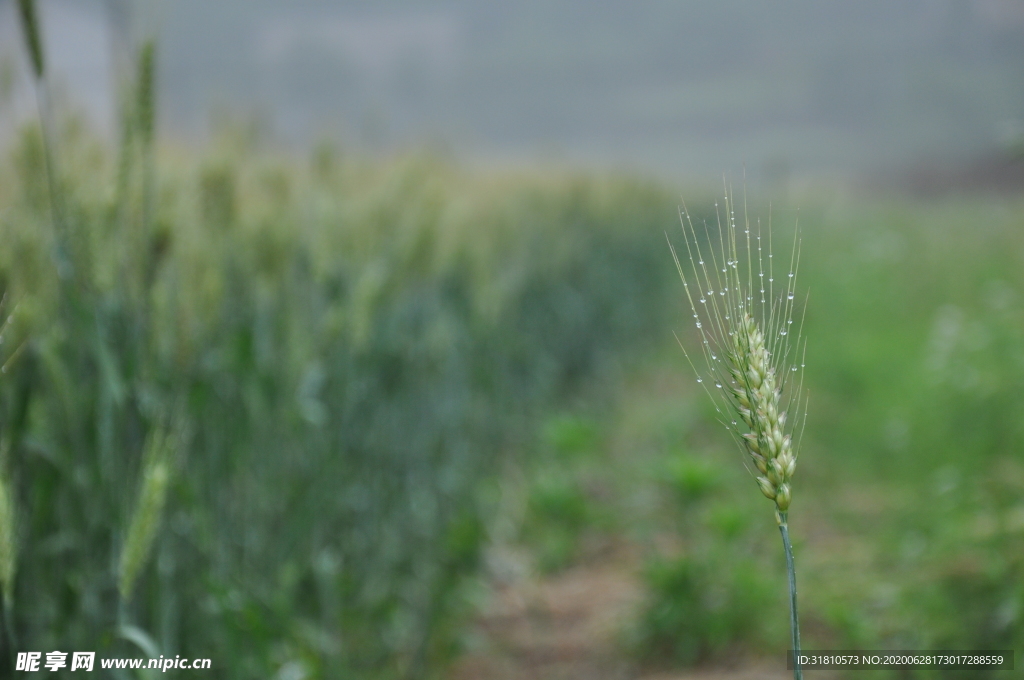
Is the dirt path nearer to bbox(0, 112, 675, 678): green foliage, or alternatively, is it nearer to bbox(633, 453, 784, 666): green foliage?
bbox(633, 453, 784, 666): green foliage

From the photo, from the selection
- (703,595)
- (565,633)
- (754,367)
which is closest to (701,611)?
(703,595)

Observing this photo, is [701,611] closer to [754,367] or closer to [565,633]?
[565,633]

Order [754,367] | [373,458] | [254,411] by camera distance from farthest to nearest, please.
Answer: [373,458]
[254,411]
[754,367]

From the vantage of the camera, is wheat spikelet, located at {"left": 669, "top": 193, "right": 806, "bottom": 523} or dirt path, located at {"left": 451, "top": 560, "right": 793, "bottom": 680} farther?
dirt path, located at {"left": 451, "top": 560, "right": 793, "bottom": 680}

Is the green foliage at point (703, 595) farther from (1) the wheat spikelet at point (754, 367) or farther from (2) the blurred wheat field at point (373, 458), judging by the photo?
(1) the wheat spikelet at point (754, 367)

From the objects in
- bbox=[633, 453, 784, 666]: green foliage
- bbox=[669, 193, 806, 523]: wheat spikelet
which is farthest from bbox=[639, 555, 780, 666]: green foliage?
bbox=[669, 193, 806, 523]: wheat spikelet

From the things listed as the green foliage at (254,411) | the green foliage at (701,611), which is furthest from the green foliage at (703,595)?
the green foliage at (254,411)

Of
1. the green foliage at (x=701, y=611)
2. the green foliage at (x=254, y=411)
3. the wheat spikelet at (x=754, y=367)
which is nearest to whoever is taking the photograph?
the wheat spikelet at (x=754, y=367)

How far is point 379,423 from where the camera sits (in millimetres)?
2381

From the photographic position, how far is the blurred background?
1333mm

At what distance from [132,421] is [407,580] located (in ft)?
4.54

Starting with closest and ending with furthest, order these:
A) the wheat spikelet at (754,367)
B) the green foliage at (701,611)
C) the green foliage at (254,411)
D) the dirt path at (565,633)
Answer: the wheat spikelet at (754,367), the green foliage at (254,411), the green foliage at (701,611), the dirt path at (565,633)

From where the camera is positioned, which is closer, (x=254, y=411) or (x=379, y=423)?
(x=254, y=411)

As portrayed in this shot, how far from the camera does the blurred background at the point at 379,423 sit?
1.33 m
